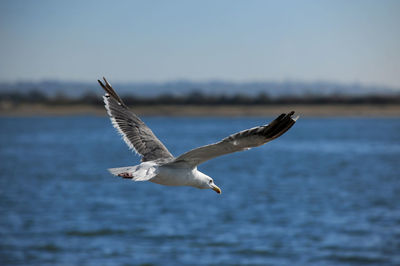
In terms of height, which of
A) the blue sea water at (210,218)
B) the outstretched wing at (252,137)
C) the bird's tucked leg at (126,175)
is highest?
the outstretched wing at (252,137)

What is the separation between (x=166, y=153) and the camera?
28.2 ft

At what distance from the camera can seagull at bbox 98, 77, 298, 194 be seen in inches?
252

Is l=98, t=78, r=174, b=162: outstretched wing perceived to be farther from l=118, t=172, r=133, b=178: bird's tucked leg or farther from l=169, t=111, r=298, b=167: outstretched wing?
l=169, t=111, r=298, b=167: outstretched wing

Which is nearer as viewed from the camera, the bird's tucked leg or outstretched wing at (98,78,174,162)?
the bird's tucked leg

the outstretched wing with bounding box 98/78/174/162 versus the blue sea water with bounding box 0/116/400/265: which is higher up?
the outstretched wing with bounding box 98/78/174/162

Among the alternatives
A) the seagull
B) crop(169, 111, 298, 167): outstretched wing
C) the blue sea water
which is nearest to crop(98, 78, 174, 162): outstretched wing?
the seagull

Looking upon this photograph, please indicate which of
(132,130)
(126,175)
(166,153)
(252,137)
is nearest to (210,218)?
(132,130)

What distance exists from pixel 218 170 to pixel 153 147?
45.5 meters

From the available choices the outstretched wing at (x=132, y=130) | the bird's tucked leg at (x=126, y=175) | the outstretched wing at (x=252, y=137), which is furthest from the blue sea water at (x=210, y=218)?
the outstretched wing at (x=252, y=137)

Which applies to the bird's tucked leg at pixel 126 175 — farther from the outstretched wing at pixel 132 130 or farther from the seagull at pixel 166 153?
the outstretched wing at pixel 132 130

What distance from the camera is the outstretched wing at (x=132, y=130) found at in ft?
28.8

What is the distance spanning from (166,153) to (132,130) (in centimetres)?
106

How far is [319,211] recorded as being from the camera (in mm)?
31672

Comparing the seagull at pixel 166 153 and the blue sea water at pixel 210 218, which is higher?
the seagull at pixel 166 153
